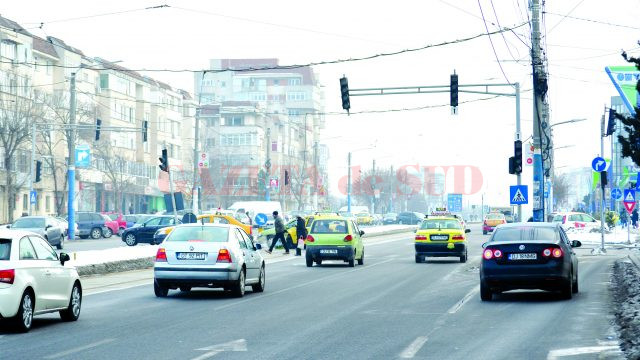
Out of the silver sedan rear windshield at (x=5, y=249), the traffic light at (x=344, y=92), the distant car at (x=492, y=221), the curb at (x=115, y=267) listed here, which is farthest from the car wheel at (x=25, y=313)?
the distant car at (x=492, y=221)

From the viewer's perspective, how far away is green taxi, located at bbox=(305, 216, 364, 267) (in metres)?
36.3

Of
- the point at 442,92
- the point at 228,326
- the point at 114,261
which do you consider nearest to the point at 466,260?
the point at 442,92

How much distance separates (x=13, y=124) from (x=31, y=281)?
210 feet

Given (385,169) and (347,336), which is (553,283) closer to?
(347,336)

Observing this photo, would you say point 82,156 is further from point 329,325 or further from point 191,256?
point 329,325

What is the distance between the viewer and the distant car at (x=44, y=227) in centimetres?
4922

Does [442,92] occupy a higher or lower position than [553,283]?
higher

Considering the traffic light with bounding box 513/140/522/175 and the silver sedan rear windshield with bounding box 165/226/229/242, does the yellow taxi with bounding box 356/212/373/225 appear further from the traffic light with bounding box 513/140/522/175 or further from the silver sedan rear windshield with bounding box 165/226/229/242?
the silver sedan rear windshield with bounding box 165/226/229/242

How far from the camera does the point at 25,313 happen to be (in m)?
15.0

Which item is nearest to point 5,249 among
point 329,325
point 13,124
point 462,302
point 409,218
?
point 329,325

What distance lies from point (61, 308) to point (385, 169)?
176 meters

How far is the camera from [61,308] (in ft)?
54.7

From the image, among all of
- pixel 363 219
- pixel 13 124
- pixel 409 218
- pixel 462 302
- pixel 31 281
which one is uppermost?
pixel 13 124

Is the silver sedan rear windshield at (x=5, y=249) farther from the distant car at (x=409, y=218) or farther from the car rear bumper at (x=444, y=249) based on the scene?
the distant car at (x=409, y=218)
